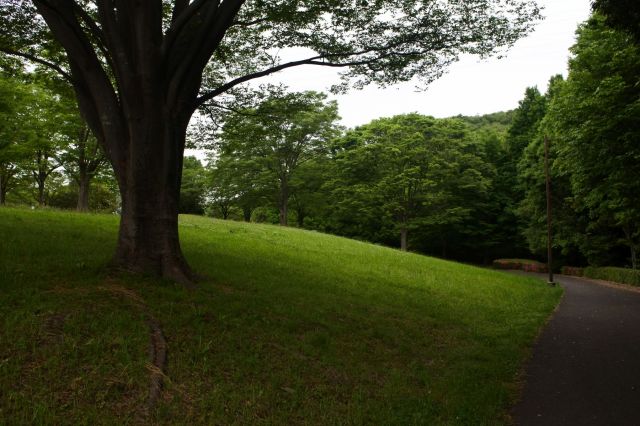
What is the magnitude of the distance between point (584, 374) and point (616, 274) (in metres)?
24.4

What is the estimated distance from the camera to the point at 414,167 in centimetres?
3944

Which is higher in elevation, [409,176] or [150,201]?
[409,176]

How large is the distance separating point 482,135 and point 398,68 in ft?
155

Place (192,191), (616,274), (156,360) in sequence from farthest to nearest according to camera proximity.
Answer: (192,191), (616,274), (156,360)

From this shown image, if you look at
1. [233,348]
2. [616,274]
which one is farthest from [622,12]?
[616,274]

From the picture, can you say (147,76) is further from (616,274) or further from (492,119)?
(492,119)

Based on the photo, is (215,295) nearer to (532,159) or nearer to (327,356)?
(327,356)

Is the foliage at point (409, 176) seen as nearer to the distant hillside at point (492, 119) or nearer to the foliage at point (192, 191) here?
the foliage at point (192, 191)

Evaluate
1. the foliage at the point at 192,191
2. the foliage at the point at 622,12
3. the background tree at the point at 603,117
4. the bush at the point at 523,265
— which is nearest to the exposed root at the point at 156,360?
the foliage at the point at 622,12

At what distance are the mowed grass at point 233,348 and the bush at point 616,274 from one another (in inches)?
665

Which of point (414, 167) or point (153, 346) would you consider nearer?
point (153, 346)

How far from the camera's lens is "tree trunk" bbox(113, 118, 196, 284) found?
765 centimetres

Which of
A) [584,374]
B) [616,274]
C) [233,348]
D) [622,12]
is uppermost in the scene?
[622,12]

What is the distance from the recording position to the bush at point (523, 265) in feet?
130
